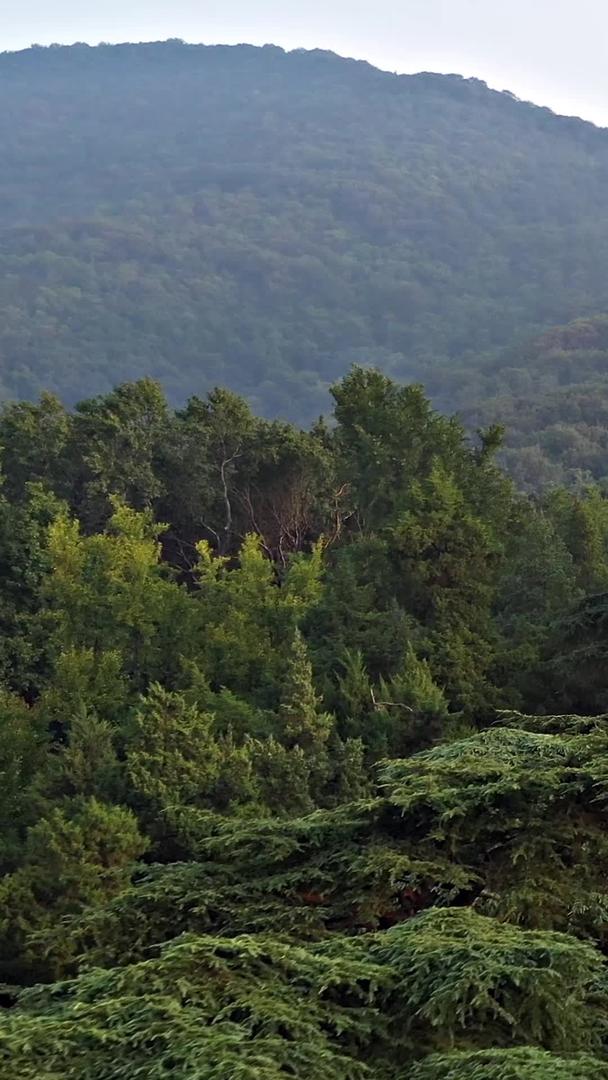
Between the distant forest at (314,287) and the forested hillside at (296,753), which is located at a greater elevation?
the distant forest at (314,287)

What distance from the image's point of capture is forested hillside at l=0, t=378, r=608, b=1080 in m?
4.73

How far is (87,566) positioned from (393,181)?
186 meters

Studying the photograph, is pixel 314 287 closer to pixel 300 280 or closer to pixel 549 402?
pixel 300 280

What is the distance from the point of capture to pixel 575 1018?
4.80 m

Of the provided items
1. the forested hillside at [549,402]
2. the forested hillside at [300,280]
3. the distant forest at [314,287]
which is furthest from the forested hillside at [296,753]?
the forested hillside at [300,280]

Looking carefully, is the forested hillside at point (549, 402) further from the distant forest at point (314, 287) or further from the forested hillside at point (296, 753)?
the forested hillside at point (296, 753)

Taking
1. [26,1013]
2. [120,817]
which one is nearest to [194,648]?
[120,817]

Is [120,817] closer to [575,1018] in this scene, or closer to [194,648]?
[194,648]

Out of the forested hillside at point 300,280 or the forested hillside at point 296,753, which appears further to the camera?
the forested hillside at point 300,280

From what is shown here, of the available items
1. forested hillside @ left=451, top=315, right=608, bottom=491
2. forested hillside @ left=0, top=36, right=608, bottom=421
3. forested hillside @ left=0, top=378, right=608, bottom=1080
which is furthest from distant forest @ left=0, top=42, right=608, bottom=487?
forested hillside @ left=0, top=378, right=608, bottom=1080

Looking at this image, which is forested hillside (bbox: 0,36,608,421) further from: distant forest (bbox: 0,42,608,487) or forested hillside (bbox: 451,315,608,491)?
forested hillside (bbox: 451,315,608,491)

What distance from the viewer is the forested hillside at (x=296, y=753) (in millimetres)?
4734

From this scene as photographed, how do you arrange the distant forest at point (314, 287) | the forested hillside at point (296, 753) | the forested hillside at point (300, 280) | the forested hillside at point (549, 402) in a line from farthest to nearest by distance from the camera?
the forested hillside at point (300, 280), the distant forest at point (314, 287), the forested hillside at point (549, 402), the forested hillside at point (296, 753)

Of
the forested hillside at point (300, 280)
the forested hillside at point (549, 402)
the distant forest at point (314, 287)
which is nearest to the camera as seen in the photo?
the forested hillside at point (549, 402)
